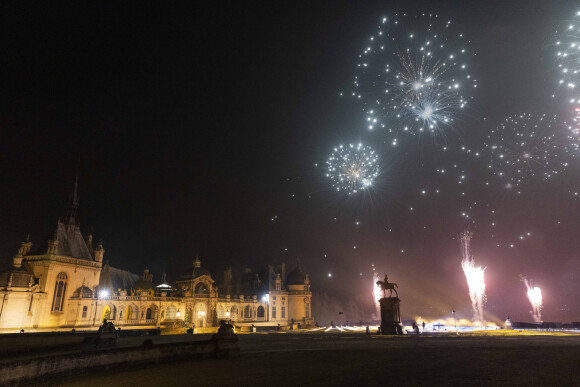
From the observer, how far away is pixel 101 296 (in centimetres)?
5738

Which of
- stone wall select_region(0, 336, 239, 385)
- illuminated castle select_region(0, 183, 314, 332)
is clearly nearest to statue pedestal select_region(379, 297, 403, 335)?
stone wall select_region(0, 336, 239, 385)

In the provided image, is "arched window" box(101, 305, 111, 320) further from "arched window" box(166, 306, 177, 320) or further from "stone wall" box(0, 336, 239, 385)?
"stone wall" box(0, 336, 239, 385)

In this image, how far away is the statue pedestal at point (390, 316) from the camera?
36750 mm

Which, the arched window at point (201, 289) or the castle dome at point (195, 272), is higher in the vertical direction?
the castle dome at point (195, 272)

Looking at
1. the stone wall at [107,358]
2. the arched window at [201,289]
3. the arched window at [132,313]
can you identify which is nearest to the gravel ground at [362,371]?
the stone wall at [107,358]

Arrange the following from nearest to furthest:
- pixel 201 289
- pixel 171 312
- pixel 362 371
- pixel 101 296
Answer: pixel 362 371 < pixel 101 296 < pixel 171 312 < pixel 201 289

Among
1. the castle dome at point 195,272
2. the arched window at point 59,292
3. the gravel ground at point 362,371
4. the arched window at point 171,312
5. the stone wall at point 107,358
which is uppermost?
the castle dome at point 195,272

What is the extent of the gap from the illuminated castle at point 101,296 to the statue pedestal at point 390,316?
87.9 feet

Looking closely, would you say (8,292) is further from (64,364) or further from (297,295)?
(297,295)

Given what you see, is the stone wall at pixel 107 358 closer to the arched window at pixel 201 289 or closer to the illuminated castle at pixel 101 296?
the illuminated castle at pixel 101 296

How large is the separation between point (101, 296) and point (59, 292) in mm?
5751

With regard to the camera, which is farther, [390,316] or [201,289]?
[201,289]

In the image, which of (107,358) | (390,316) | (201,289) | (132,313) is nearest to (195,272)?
(201,289)

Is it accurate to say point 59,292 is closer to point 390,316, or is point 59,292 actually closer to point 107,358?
point 390,316
